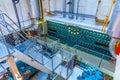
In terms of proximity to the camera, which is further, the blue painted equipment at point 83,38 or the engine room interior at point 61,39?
the blue painted equipment at point 83,38

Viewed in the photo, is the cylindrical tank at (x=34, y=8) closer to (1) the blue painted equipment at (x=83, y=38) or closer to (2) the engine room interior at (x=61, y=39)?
(2) the engine room interior at (x=61, y=39)

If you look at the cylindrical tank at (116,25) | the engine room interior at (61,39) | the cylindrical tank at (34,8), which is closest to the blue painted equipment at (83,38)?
the engine room interior at (61,39)

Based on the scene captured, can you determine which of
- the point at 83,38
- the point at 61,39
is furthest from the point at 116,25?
the point at 61,39

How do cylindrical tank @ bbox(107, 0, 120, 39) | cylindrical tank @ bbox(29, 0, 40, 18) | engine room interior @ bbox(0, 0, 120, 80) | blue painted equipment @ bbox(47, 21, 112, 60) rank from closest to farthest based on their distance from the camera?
cylindrical tank @ bbox(107, 0, 120, 39) < engine room interior @ bbox(0, 0, 120, 80) < blue painted equipment @ bbox(47, 21, 112, 60) < cylindrical tank @ bbox(29, 0, 40, 18)

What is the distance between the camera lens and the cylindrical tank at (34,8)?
507 cm

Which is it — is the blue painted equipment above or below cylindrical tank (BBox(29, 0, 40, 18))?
below

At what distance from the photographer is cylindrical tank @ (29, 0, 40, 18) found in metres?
5.07

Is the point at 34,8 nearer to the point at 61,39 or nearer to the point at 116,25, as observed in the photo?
the point at 61,39

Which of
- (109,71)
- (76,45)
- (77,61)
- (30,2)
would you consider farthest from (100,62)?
(30,2)

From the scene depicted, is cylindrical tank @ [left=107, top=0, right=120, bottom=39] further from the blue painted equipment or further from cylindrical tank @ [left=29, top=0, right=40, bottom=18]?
cylindrical tank @ [left=29, top=0, right=40, bottom=18]

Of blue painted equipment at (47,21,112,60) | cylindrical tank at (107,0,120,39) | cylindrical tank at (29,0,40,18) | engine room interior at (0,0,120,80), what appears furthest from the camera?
cylindrical tank at (29,0,40,18)

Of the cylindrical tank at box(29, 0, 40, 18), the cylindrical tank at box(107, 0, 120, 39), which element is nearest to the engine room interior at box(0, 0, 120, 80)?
the cylindrical tank at box(29, 0, 40, 18)

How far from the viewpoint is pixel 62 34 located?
5578 mm

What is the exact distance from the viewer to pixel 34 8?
5.21 meters
